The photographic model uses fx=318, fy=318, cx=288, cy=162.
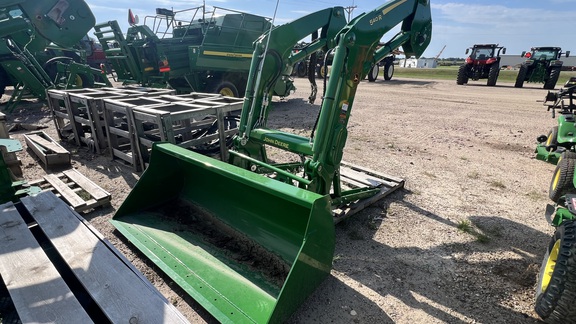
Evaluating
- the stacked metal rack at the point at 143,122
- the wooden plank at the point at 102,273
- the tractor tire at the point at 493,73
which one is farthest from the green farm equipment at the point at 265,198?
the tractor tire at the point at 493,73

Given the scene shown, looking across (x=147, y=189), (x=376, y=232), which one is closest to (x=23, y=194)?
(x=147, y=189)

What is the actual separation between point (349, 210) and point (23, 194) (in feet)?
12.4

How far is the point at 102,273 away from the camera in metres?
2.44

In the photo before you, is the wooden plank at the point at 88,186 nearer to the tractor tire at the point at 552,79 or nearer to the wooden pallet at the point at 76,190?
the wooden pallet at the point at 76,190

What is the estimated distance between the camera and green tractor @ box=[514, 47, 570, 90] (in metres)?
15.3

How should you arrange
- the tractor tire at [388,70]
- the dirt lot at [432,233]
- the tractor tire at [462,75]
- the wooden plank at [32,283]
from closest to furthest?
the wooden plank at [32,283] < the dirt lot at [432,233] < the tractor tire at [462,75] < the tractor tire at [388,70]

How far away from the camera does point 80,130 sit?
627 cm

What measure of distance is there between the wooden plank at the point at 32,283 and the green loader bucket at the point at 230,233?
65 centimetres

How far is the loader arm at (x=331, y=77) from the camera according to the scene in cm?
296

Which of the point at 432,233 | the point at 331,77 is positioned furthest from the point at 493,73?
the point at 331,77

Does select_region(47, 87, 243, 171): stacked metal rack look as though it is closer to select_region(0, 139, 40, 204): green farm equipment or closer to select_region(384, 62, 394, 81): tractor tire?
select_region(0, 139, 40, 204): green farm equipment

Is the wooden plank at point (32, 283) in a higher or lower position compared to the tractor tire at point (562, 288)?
lower

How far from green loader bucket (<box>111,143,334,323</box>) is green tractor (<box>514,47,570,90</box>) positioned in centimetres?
1829

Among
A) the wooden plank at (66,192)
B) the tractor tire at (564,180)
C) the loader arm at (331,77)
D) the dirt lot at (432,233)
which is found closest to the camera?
the dirt lot at (432,233)
